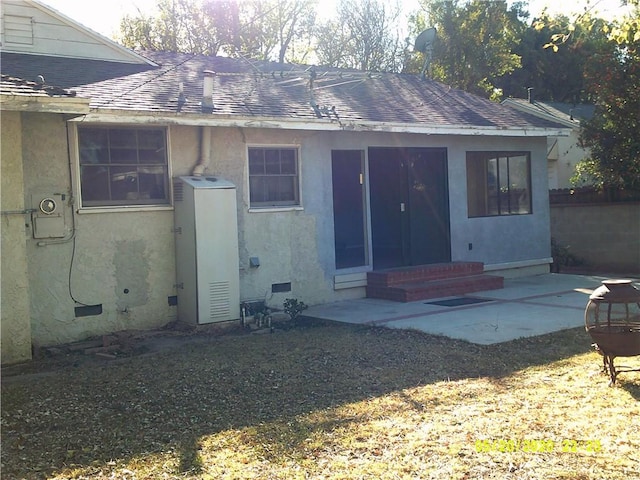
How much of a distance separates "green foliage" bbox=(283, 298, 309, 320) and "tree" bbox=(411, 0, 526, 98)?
69.6 feet

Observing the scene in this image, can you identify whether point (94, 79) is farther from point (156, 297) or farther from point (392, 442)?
→ point (392, 442)

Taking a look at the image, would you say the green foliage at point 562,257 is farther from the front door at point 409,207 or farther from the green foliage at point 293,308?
the green foliage at point 293,308

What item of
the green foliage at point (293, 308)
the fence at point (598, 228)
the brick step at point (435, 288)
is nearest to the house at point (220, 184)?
the brick step at point (435, 288)

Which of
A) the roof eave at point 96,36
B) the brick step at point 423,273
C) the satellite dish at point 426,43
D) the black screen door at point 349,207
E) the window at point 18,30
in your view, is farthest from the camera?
the satellite dish at point 426,43

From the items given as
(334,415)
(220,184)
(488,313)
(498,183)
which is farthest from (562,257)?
(334,415)

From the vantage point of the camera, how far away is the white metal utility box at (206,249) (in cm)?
945

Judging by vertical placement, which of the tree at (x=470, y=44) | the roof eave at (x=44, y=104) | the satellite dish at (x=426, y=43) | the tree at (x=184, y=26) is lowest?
the roof eave at (x=44, y=104)

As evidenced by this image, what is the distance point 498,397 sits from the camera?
5867 millimetres

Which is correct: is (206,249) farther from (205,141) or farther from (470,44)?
(470,44)

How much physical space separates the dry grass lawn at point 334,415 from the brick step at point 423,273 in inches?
147

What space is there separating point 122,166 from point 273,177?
8.44ft

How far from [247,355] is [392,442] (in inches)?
131

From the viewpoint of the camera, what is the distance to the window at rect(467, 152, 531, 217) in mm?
14133

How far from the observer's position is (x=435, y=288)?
1182 centimetres
